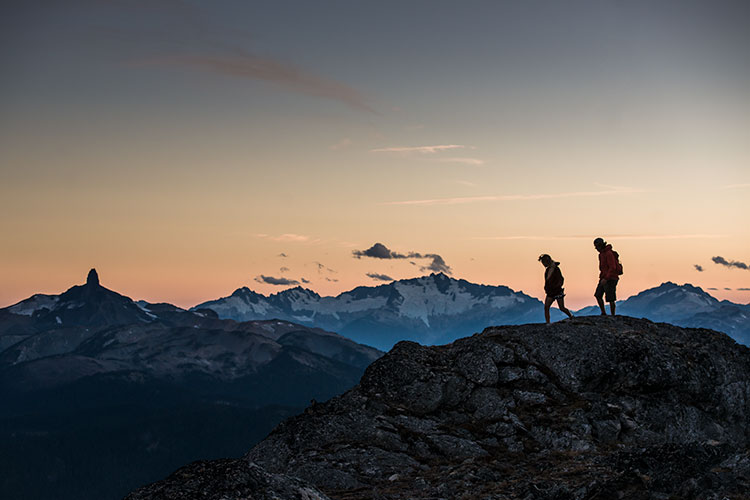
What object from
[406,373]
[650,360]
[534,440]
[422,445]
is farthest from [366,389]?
[650,360]

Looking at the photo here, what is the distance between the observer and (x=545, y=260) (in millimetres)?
38062

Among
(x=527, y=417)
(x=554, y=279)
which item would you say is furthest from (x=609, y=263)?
(x=527, y=417)

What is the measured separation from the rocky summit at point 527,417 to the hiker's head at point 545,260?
140 inches

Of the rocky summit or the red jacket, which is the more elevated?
the red jacket

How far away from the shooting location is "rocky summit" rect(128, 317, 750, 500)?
74.3 feet

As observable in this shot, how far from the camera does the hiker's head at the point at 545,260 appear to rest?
124 feet

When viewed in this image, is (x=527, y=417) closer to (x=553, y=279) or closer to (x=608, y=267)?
(x=553, y=279)

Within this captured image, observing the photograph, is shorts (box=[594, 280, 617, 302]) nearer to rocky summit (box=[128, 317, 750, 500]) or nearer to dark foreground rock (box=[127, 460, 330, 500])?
rocky summit (box=[128, 317, 750, 500])

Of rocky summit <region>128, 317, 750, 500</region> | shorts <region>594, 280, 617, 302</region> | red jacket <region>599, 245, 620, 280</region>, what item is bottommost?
rocky summit <region>128, 317, 750, 500</region>

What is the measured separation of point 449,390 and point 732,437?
45.7 feet

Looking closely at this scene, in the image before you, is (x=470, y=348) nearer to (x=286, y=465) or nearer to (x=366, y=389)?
(x=366, y=389)

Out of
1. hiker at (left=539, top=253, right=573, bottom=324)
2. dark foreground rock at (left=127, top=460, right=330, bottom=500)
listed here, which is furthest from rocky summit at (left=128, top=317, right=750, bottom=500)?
dark foreground rock at (left=127, top=460, right=330, bottom=500)

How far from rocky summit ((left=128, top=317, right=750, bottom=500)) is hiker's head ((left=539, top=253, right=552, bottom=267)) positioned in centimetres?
355

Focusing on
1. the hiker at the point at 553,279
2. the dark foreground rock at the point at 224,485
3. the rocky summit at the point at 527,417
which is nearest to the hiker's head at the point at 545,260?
the hiker at the point at 553,279
